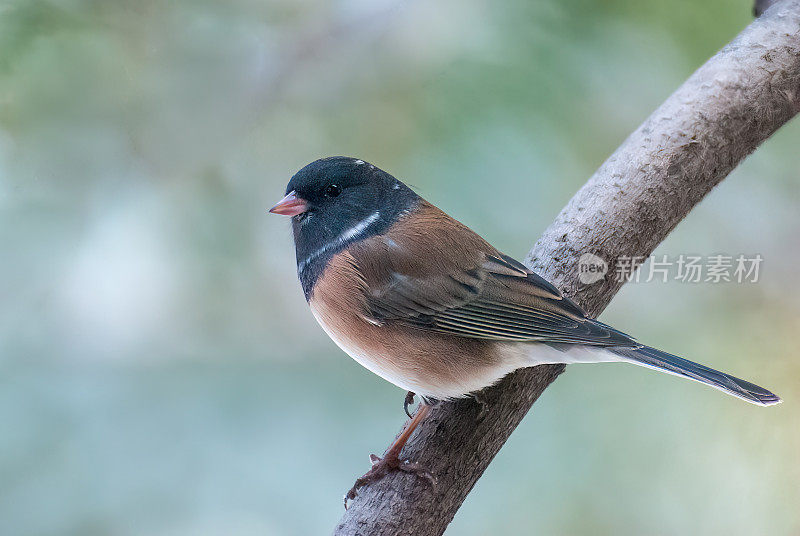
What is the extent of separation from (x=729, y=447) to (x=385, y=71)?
5.55ft

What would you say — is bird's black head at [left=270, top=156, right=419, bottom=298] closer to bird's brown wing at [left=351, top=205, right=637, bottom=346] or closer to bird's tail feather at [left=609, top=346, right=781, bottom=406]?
bird's brown wing at [left=351, top=205, right=637, bottom=346]

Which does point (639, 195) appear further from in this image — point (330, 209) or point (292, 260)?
point (292, 260)

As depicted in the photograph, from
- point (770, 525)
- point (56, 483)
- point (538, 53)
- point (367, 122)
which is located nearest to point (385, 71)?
point (367, 122)

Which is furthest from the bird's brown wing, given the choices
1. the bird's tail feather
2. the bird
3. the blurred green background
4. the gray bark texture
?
the blurred green background

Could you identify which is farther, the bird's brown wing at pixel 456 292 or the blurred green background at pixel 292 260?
the blurred green background at pixel 292 260

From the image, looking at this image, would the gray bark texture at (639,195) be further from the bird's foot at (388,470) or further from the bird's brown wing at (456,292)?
the bird's brown wing at (456,292)

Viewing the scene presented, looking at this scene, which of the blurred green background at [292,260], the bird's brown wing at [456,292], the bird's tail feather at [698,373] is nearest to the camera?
the bird's tail feather at [698,373]

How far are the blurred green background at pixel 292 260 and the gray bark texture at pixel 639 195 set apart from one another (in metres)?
0.47

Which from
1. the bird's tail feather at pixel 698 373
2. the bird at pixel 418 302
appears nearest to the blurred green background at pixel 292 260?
the bird at pixel 418 302

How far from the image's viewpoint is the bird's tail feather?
1.46 m

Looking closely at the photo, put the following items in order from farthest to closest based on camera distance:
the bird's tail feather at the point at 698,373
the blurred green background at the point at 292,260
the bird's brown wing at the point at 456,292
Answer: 1. the blurred green background at the point at 292,260
2. the bird's brown wing at the point at 456,292
3. the bird's tail feather at the point at 698,373

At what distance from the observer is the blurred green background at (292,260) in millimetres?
2191

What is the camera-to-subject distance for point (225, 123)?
2475 millimetres

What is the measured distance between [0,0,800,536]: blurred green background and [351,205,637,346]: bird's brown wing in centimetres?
63
